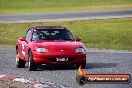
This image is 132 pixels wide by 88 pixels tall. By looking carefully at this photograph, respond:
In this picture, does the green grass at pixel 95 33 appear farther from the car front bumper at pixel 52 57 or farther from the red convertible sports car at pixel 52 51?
A: the car front bumper at pixel 52 57

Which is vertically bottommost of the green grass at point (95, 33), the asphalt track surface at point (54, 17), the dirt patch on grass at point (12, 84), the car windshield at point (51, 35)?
the green grass at point (95, 33)

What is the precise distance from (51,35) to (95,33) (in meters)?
17.3

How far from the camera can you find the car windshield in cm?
1892

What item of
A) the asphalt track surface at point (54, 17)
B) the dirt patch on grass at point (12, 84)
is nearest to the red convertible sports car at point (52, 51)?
the dirt patch on grass at point (12, 84)

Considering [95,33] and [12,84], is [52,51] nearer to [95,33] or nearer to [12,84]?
[12,84]

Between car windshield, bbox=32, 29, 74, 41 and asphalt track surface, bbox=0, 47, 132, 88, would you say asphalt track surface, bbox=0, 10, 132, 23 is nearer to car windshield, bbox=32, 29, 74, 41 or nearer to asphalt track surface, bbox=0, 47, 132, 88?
asphalt track surface, bbox=0, 47, 132, 88

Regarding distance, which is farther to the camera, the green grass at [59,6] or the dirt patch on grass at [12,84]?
the green grass at [59,6]

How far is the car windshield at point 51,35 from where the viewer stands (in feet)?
62.1

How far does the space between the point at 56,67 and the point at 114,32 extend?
17.7 m

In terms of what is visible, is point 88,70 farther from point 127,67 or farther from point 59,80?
point 59,80

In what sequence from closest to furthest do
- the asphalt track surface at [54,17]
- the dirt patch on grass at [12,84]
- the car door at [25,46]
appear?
the dirt patch on grass at [12,84], the car door at [25,46], the asphalt track surface at [54,17]

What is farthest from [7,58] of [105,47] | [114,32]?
[114,32]

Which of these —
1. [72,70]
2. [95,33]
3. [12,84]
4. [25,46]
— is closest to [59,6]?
[95,33]

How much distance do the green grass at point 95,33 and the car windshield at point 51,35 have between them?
33.2 feet
